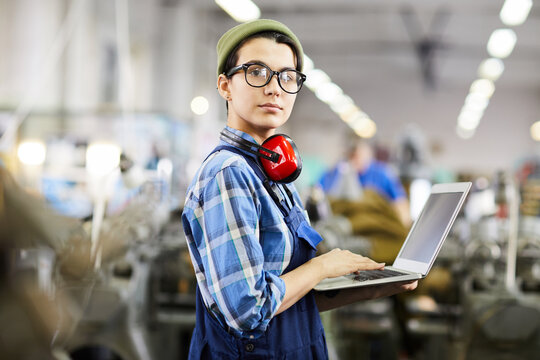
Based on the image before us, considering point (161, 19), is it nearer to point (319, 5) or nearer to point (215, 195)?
point (319, 5)

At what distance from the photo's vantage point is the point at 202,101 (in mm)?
11578

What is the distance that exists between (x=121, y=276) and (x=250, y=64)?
Answer: 2198 millimetres

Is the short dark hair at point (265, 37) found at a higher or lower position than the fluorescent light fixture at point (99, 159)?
lower

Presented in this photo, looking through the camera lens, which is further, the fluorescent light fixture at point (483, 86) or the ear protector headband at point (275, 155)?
the fluorescent light fixture at point (483, 86)

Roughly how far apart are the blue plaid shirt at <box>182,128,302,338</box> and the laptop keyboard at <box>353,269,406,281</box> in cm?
18

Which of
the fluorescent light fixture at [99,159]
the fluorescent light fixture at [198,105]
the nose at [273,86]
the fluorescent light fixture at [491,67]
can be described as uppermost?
the fluorescent light fixture at [491,67]

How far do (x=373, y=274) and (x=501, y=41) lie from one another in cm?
866

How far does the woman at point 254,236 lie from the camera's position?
103 cm

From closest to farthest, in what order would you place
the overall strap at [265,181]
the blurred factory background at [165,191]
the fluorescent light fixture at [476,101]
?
the overall strap at [265,181] → the blurred factory background at [165,191] → the fluorescent light fixture at [476,101]

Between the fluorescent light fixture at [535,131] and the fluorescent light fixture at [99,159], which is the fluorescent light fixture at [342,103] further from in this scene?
the fluorescent light fixture at [99,159]

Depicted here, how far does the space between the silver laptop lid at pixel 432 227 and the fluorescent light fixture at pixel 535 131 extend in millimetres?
17786

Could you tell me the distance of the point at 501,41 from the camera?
8.90m

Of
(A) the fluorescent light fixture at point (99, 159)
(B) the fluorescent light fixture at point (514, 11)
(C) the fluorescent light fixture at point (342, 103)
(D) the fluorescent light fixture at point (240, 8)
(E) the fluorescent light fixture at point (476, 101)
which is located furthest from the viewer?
(E) the fluorescent light fixture at point (476, 101)

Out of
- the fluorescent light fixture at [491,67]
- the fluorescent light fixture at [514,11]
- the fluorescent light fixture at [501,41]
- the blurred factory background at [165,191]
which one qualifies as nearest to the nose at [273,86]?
the blurred factory background at [165,191]
